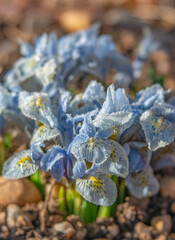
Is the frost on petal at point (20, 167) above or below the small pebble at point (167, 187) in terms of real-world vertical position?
above

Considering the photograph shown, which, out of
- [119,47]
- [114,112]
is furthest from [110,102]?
[119,47]

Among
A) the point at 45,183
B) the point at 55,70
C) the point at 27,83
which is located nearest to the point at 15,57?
the point at 27,83

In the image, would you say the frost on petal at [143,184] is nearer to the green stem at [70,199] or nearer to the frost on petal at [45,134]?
the green stem at [70,199]

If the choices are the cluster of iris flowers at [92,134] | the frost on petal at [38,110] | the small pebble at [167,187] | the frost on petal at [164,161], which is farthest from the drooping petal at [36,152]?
the small pebble at [167,187]

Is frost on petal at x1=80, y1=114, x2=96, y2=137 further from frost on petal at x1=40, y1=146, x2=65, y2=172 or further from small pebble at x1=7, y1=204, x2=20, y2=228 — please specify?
small pebble at x1=7, y1=204, x2=20, y2=228

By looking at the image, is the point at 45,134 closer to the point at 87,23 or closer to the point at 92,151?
the point at 92,151

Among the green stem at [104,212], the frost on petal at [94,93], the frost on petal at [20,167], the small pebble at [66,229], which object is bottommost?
the small pebble at [66,229]
